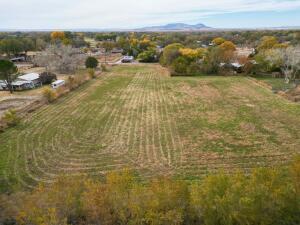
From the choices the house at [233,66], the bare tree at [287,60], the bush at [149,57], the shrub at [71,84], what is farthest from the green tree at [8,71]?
the bare tree at [287,60]

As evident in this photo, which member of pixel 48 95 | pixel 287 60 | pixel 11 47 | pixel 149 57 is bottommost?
pixel 149 57

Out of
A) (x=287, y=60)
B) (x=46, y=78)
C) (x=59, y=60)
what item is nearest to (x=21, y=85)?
(x=46, y=78)

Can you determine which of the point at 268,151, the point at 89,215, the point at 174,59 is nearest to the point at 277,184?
the point at 89,215

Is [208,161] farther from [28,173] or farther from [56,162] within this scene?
[28,173]

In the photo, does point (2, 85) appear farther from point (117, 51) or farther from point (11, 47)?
point (117, 51)

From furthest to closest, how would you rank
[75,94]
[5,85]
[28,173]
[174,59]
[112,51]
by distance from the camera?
[112,51] < [174,59] < [5,85] < [75,94] < [28,173]

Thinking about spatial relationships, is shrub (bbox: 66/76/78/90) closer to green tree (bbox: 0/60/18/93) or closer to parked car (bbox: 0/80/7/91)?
green tree (bbox: 0/60/18/93)

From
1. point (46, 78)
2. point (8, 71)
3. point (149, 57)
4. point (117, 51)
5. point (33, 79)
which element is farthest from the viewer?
point (117, 51)
